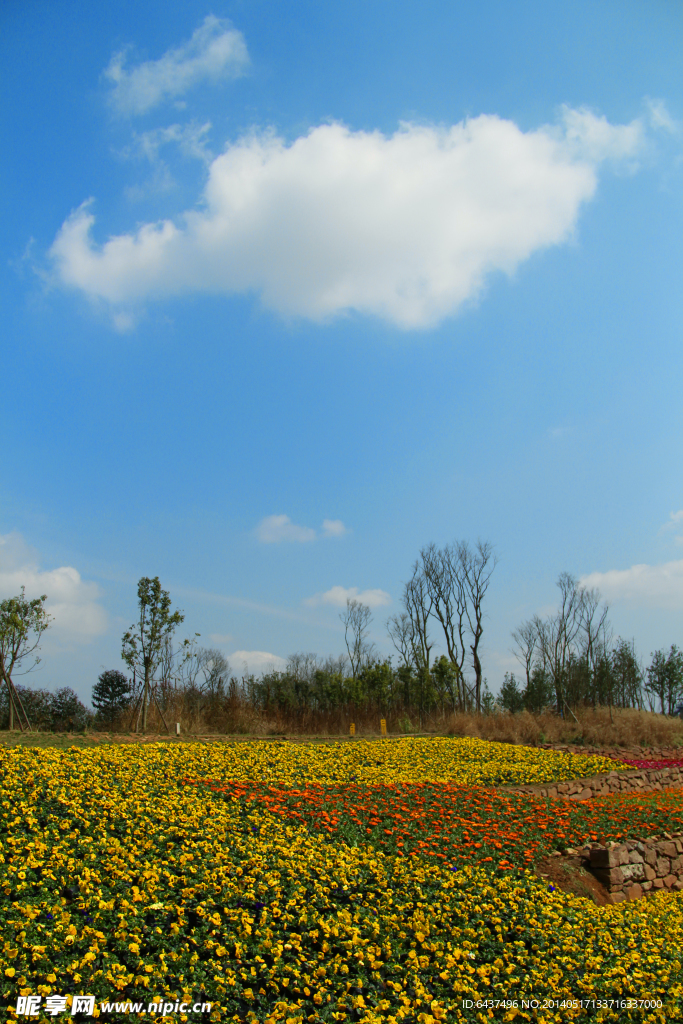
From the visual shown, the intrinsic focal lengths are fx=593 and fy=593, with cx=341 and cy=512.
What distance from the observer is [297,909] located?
4.69m

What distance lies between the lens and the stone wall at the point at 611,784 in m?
11.4

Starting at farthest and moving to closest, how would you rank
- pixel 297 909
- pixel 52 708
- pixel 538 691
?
1. pixel 538 691
2. pixel 52 708
3. pixel 297 909

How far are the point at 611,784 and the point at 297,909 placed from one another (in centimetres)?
1081

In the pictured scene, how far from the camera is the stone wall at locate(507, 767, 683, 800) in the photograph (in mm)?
11391

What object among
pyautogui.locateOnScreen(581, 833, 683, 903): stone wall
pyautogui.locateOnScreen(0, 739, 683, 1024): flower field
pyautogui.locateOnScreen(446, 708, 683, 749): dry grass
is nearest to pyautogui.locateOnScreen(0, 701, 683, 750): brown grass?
pyautogui.locateOnScreen(446, 708, 683, 749): dry grass

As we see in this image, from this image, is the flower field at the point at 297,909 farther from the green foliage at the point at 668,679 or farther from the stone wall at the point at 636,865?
the green foliage at the point at 668,679

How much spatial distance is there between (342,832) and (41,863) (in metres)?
3.33

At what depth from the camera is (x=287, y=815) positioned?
7.04 m

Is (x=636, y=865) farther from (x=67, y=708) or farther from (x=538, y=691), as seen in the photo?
(x=538, y=691)

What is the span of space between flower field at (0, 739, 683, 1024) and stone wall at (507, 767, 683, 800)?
308cm

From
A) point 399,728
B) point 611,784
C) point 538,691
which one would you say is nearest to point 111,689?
point 399,728

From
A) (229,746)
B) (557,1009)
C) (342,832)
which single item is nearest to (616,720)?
(229,746)

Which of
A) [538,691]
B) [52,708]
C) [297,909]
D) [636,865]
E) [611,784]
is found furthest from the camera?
[538,691]

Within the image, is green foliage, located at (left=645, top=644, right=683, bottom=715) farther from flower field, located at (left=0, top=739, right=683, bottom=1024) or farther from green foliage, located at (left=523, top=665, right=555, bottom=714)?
flower field, located at (left=0, top=739, right=683, bottom=1024)
